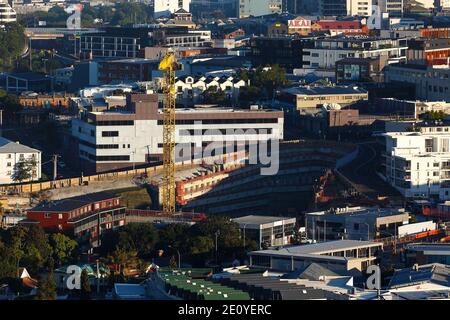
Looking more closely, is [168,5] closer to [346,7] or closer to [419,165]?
[346,7]

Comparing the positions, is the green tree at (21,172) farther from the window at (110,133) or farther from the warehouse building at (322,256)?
the warehouse building at (322,256)

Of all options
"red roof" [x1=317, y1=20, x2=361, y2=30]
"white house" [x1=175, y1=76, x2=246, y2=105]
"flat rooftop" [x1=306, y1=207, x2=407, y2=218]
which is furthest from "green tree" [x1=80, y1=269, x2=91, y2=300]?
"red roof" [x1=317, y1=20, x2=361, y2=30]

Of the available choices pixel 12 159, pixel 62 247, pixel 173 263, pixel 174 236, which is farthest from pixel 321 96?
pixel 173 263

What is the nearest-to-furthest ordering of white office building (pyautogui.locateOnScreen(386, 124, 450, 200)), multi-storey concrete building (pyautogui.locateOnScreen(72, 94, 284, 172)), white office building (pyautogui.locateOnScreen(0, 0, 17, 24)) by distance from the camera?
white office building (pyautogui.locateOnScreen(386, 124, 450, 200)) < multi-storey concrete building (pyautogui.locateOnScreen(72, 94, 284, 172)) < white office building (pyautogui.locateOnScreen(0, 0, 17, 24))

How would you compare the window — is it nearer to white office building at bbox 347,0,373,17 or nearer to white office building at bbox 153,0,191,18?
white office building at bbox 347,0,373,17

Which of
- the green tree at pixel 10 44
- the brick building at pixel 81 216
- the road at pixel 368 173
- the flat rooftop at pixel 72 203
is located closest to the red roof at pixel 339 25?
the green tree at pixel 10 44
